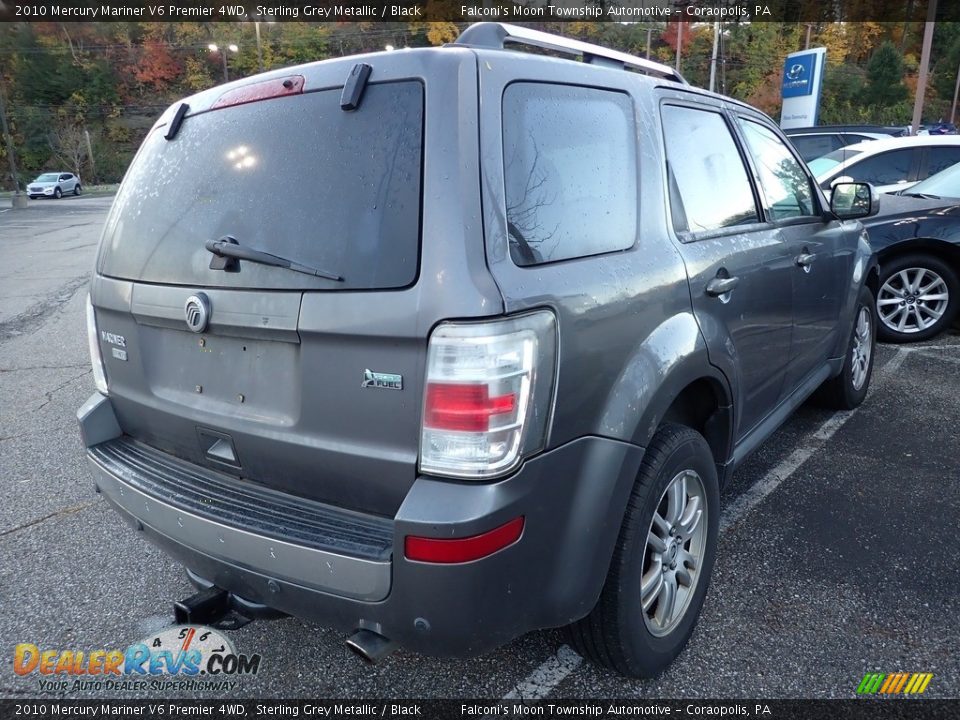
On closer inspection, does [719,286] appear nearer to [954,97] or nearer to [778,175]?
[778,175]

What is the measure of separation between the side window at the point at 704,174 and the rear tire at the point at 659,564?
80cm

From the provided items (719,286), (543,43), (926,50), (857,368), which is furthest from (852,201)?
(926,50)

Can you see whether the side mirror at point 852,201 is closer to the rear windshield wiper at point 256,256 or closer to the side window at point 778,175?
the side window at point 778,175

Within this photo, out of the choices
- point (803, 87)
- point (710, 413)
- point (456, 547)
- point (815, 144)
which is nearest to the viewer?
point (456, 547)

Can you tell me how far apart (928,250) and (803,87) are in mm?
18878

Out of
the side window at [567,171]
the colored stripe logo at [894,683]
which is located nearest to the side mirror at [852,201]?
the side window at [567,171]

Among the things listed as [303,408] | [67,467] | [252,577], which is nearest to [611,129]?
[303,408]

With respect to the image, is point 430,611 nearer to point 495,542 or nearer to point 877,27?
point 495,542

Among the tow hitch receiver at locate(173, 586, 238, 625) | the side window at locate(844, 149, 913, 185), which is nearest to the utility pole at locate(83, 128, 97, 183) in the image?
the side window at locate(844, 149, 913, 185)

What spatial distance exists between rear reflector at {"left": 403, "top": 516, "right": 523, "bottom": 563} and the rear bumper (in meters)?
0.02

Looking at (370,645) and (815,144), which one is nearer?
(370,645)

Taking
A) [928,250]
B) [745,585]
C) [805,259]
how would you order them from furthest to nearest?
1. [928,250]
2. [805,259]
3. [745,585]

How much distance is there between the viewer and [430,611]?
63.5 inches

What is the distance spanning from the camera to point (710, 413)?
2.56 meters
